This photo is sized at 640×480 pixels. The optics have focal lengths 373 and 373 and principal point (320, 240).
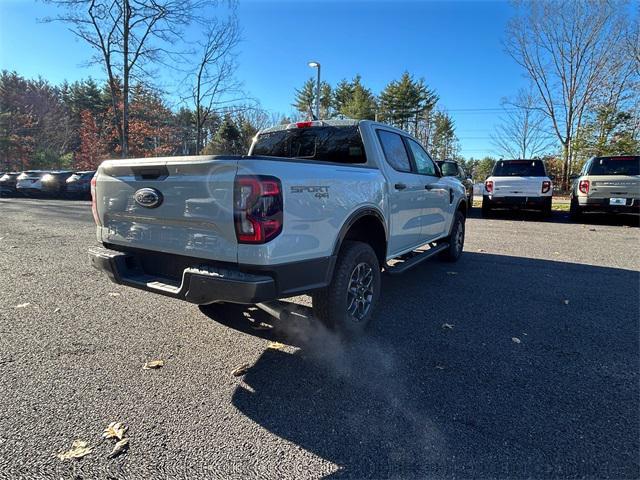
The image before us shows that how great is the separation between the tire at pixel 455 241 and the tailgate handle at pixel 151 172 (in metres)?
4.66

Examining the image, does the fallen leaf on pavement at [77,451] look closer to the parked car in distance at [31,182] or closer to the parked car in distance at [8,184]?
the parked car in distance at [31,182]

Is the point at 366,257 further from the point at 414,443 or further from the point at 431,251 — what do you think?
the point at 431,251

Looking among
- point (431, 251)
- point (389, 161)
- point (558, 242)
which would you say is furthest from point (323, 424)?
point (558, 242)

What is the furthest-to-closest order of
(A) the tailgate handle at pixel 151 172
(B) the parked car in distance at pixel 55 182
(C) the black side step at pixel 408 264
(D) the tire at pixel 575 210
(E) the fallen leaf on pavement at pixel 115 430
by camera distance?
(B) the parked car in distance at pixel 55 182 → (D) the tire at pixel 575 210 → (C) the black side step at pixel 408 264 → (A) the tailgate handle at pixel 151 172 → (E) the fallen leaf on pavement at pixel 115 430

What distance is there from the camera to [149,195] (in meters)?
2.74

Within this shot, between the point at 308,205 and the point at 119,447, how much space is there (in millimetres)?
1789

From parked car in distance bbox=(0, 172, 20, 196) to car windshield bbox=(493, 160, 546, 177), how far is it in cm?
2754

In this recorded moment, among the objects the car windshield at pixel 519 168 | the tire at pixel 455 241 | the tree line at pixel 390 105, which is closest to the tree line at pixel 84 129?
the tree line at pixel 390 105

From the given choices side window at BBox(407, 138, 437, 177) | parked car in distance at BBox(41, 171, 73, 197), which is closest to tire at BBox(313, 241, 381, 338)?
side window at BBox(407, 138, 437, 177)

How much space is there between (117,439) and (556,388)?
280cm


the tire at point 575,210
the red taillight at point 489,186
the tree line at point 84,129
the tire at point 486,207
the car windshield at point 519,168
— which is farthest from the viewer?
the tree line at point 84,129

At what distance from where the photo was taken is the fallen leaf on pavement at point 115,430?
6.84ft

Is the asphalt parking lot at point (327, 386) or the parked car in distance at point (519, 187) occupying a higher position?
the parked car in distance at point (519, 187)

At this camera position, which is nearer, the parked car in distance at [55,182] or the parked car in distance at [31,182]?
the parked car in distance at [55,182]
